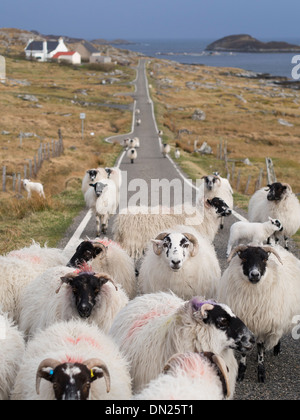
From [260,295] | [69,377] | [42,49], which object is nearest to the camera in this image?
[69,377]

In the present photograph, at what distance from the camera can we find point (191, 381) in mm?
4574

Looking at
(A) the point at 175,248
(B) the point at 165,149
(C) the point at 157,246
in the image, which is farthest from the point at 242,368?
(B) the point at 165,149

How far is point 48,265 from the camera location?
8.88m

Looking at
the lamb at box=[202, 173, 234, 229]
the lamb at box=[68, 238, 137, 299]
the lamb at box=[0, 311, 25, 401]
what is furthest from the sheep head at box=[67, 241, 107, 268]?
the lamb at box=[202, 173, 234, 229]

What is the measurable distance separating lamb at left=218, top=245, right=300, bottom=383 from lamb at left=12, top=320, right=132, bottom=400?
2.33m

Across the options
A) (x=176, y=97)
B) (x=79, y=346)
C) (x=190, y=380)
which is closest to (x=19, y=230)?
(x=79, y=346)

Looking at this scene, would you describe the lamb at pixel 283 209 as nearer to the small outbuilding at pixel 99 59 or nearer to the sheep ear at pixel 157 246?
the sheep ear at pixel 157 246

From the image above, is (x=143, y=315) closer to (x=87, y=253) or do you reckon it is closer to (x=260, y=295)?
(x=260, y=295)

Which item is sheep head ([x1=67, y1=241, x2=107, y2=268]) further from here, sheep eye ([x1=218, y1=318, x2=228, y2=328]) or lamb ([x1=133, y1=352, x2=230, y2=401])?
lamb ([x1=133, y1=352, x2=230, y2=401])

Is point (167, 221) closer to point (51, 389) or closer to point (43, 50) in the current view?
point (51, 389)

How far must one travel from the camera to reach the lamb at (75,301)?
6672 mm

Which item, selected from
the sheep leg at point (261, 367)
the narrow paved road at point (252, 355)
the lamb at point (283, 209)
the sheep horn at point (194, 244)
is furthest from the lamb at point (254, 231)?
the sheep leg at point (261, 367)

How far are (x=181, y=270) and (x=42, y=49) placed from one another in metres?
151

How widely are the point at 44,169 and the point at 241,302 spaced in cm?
2416
